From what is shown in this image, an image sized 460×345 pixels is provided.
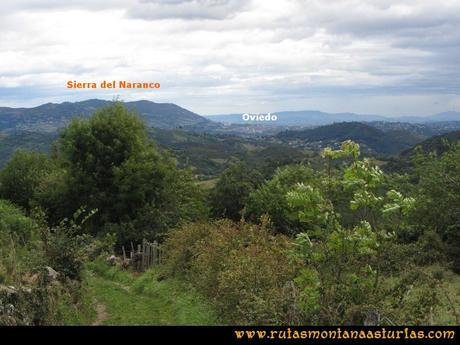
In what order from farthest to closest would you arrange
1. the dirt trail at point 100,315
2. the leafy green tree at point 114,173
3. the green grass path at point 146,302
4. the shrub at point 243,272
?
the leafy green tree at point 114,173
the green grass path at point 146,302
the dirt trail at point 100,315
the shrub at point 243,272

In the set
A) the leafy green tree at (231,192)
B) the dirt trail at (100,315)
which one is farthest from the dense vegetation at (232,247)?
the leafy green tree at (231,192)

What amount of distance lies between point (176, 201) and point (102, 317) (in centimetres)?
1962

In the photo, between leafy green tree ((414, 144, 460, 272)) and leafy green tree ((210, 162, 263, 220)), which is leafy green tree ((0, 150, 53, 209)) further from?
leafy green tree ((414, 144, 460, 272))

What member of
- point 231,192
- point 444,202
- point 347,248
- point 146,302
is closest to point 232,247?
point 146,302

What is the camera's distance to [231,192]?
4178 cm

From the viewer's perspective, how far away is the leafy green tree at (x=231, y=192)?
41.3 m

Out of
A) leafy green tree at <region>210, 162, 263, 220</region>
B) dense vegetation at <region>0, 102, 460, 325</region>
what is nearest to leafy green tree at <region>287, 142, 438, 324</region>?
dense vegetation at <region>0, 102, 460, 325</region>

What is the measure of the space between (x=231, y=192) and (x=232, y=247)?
88.6 ft

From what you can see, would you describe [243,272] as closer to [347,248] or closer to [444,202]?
[347,248]

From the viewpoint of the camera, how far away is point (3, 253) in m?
13.7

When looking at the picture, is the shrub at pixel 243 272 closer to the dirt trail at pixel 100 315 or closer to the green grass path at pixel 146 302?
the green grass path at pixel 146 302

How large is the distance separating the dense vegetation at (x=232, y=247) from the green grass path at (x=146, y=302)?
0.08 m
